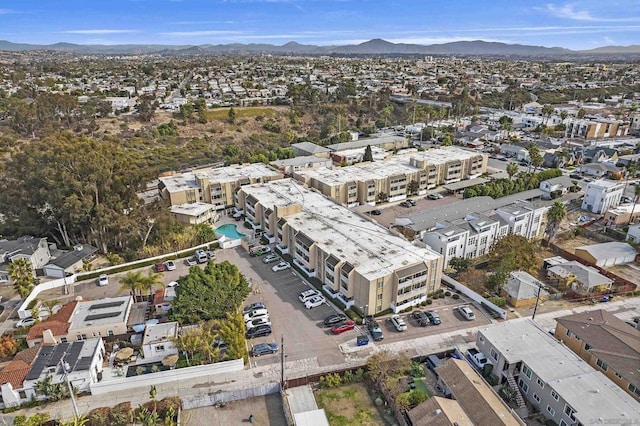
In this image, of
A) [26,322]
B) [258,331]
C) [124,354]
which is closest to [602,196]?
[258,331]

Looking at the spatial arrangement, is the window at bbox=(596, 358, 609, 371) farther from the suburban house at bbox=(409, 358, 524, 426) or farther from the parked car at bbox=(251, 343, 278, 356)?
the parked car at bbox=(251, 343, 278, 356)

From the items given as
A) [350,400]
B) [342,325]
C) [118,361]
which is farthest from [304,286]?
[118,361]

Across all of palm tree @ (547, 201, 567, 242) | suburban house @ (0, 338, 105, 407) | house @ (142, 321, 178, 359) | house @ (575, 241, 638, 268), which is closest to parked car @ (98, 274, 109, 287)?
suburban house @ (0, 338, 105, 407)

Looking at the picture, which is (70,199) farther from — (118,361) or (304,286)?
(304,286)

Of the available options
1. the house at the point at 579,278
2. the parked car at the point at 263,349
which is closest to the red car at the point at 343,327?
the parked car at the point at 263,349

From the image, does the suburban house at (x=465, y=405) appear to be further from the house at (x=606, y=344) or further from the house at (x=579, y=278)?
the house at (x=579, y=278)
